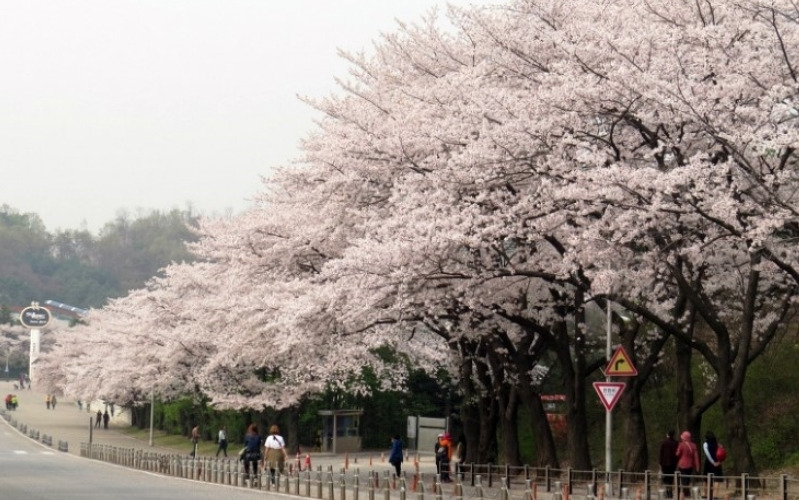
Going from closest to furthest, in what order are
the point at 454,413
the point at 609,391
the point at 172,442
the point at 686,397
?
1. the point at 609,391
2. the point at 686,397
3. the point at 454,413
4. the point at 172,442

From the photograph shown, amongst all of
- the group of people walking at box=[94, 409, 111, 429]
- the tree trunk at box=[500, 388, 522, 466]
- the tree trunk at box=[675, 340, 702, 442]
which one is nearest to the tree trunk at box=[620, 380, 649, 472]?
the tree trunk at box=[675, 340, 702, 442]

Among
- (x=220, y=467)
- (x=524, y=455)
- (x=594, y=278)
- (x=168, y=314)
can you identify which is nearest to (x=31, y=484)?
(x=220, y=467)

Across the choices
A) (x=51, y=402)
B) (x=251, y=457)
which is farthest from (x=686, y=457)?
(x=51, y=402)

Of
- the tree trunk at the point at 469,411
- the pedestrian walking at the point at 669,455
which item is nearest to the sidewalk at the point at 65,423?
the tree trunk at the point at 469,411

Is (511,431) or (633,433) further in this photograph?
(511,431)

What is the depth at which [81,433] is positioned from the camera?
81.4m

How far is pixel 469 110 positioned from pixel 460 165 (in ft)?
4.01

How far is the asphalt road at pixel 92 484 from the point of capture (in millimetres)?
26219

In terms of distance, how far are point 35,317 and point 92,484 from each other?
135062 mm

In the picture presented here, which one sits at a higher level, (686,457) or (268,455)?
(686,457)

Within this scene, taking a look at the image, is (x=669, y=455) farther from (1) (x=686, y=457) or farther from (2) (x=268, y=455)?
(2) (x=268, y=455)

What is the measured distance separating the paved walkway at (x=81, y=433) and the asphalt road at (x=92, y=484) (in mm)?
6996

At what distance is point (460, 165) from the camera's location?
24.7 metres

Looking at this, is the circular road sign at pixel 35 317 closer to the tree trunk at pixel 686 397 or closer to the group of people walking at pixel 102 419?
the group of people walking at pixel 102 419
